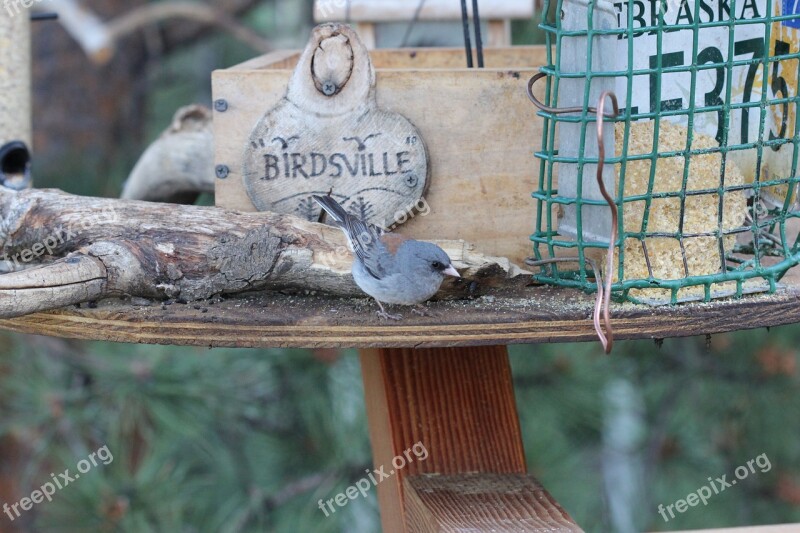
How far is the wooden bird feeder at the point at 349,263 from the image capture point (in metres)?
1.50

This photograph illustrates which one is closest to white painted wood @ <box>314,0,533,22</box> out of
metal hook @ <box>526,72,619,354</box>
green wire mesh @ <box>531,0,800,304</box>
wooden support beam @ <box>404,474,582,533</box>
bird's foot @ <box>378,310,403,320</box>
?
green wire mesh @ <box>531,0,800,304</box>

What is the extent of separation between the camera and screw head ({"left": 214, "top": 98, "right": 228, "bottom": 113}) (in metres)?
1.95

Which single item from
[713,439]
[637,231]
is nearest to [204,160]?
[637,231]

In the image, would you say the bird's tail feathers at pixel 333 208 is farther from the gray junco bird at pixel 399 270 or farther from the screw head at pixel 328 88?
the screw head at pixel 328 88

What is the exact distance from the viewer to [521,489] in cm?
164

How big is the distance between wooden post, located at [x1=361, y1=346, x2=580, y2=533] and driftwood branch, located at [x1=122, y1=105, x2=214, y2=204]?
107cm

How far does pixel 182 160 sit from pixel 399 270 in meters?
1.26

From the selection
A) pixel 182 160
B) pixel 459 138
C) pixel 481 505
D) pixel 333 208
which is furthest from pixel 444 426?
pixel 182 160

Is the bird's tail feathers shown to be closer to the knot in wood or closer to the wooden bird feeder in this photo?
the wooden bird feeder

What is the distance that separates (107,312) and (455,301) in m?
0.59

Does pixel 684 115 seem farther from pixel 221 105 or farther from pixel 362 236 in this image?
pixel 221 105

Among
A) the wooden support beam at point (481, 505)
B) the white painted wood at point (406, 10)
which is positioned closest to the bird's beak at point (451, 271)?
the wooden support beam at point (481, 505)

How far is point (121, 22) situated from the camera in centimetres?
375

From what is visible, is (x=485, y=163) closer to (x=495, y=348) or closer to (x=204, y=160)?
(x=495, y=348)
